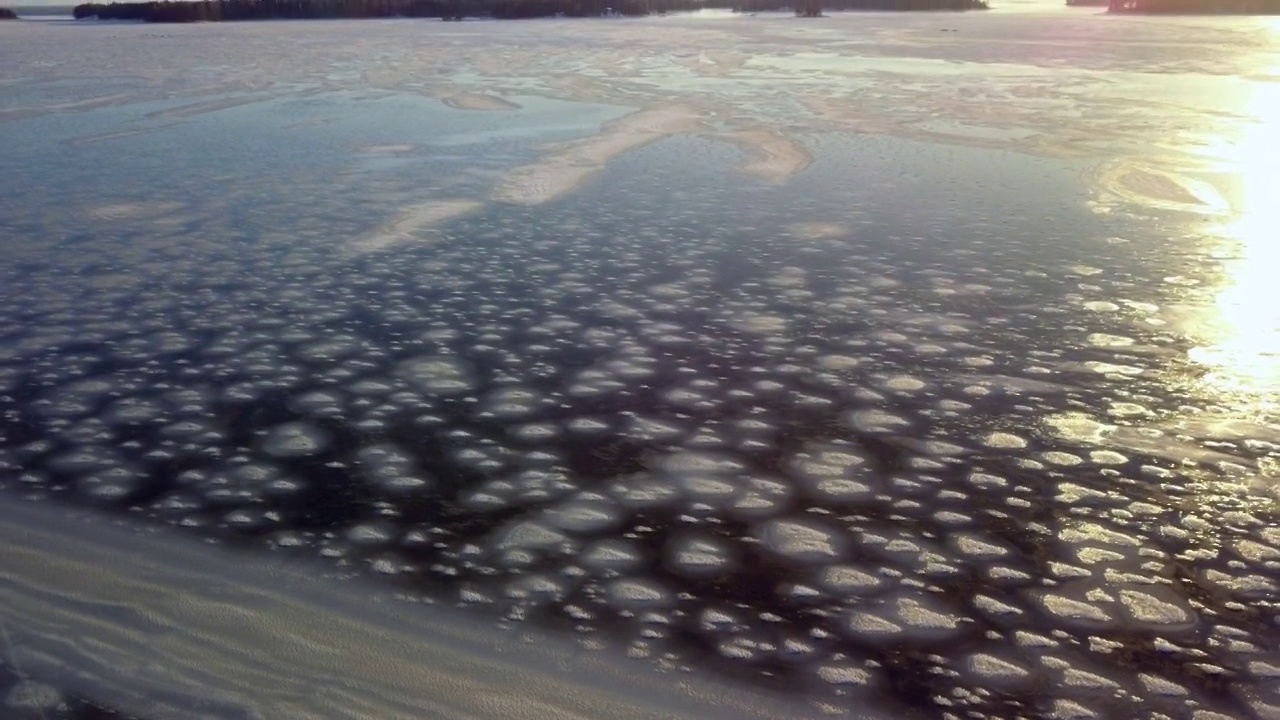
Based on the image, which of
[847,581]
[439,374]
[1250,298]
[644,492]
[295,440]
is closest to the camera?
[847,581]

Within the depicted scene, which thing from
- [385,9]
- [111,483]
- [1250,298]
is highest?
[385,9]

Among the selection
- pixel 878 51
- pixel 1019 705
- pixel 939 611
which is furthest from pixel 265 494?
pixel 878 51

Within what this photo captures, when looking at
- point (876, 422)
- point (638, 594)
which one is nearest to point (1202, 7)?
point (876, 422)

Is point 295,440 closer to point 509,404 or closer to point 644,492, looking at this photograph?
point 509,404

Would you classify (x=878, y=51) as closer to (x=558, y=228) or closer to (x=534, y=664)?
(x=558, y=228)

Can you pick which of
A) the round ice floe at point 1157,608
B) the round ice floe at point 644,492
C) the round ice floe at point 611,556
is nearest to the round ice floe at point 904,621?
the round ice floe at point 1157,608

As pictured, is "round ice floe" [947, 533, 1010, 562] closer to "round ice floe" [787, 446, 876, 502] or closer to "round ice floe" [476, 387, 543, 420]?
"round ice floe" [787, 446, 876, 502]
